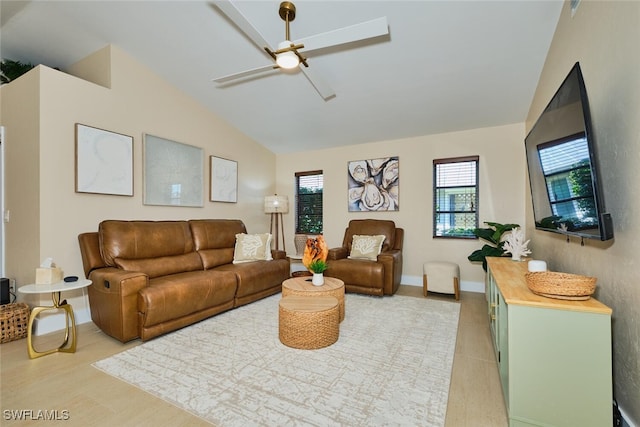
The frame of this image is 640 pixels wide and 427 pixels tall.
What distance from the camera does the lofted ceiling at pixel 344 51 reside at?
2.50 m

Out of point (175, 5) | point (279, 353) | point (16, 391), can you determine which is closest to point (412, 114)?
point (175, 5)

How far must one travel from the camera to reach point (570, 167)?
5.47 ft

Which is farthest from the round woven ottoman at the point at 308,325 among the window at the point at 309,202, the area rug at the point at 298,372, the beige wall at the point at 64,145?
the window at the point at 309,202

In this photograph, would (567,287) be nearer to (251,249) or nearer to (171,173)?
(251,249)

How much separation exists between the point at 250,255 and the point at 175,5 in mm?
2899

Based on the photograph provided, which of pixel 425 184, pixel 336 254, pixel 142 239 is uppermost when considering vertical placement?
pixel 425 184

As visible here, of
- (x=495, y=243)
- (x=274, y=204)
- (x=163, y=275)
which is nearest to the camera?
(x=163, y=275)

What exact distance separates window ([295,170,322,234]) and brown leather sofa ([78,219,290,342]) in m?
1.51

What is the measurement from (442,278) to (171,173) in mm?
3940

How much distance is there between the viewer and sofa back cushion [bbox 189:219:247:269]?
12.2ft

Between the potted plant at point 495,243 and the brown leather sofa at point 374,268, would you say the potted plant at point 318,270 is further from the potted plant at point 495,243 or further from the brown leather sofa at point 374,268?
the potted plant at point 495,243

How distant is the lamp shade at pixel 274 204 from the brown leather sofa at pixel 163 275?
3.78ft

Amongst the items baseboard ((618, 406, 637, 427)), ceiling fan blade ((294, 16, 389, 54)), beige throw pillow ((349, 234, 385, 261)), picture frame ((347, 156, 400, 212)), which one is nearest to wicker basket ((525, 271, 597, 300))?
baseboard ((618, 406, 637, 427))

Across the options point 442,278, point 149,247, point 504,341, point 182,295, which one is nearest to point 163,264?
point 149,247
